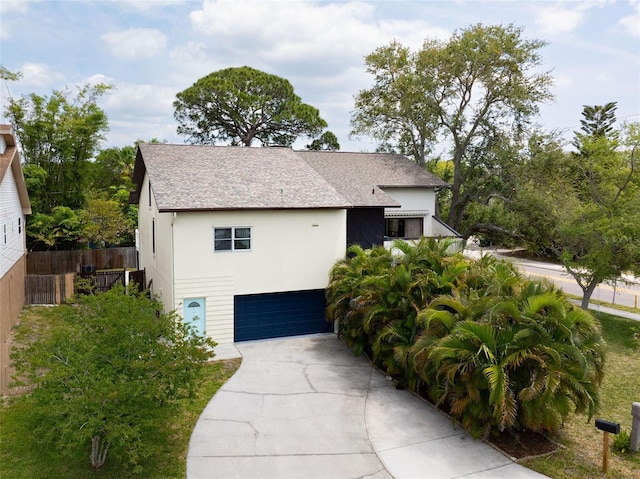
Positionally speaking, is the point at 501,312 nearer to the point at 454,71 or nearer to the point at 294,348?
the point at 294,348

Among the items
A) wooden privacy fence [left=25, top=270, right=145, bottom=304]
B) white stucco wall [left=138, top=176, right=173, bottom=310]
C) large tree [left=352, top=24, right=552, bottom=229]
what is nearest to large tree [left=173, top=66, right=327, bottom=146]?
large tree [left=352, top=24, right=552, bottom=229]

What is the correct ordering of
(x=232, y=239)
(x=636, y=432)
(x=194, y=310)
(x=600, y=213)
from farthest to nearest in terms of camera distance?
A: 1. (x=600, y=213)
2. (x=232, y=239)
3. (x=194, y=310)
4. (x=636, y=432)

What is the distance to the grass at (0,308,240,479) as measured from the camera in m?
8.77

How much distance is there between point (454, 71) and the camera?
100 ft

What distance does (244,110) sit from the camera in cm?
4216

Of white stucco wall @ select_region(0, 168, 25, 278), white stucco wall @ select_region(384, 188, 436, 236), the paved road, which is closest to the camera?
white stucco wall @ select_region(0, 168, 25, 278)

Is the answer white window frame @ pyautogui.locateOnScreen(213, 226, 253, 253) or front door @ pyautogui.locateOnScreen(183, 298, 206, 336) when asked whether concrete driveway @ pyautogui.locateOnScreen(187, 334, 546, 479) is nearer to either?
front door @ pyautogui.locateOnScreen(183, 298, 206, 336)

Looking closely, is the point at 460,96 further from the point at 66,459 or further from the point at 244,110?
the point at 66,459

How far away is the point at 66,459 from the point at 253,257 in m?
8.80

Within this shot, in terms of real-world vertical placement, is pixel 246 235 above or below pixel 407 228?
below

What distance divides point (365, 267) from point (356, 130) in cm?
2253

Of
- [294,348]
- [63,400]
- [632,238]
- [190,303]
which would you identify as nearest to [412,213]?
[632,238]

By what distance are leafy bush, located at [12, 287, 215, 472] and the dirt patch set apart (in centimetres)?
661

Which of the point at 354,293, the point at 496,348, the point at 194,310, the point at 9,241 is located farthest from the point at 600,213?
the point at 9,241
